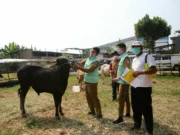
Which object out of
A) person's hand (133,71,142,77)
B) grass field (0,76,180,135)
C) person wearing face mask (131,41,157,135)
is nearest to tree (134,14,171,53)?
grass field (0,76,180,135)

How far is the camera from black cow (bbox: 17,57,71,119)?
6.29 m

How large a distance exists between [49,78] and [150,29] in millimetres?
31223

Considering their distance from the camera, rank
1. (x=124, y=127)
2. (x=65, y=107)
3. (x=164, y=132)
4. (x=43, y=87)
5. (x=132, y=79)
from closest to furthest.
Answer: (x=132, y=79), (x=164, y=132), (x=124, y=127), (x=43, y=87), (x=65, y=107)

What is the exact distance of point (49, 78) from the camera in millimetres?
6441

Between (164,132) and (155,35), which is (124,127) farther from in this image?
Result: (155,35)

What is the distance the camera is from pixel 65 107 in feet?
25.5

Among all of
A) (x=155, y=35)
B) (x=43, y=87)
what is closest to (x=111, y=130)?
(x=43, y=87)

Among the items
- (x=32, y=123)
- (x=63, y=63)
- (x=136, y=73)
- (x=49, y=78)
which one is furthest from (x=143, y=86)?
(x=32, y=123)

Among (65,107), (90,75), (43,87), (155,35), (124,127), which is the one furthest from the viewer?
(155,35)

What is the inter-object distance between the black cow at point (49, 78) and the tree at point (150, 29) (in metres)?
30.7

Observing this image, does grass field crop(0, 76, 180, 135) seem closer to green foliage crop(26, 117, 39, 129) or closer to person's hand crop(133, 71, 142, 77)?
green foliage crop(26, 117, 39, 129)

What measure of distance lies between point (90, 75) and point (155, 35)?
31676mm

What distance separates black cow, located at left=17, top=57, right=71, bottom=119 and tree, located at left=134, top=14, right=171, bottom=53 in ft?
101

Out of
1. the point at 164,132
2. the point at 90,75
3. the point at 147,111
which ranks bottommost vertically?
the point at 164,132
